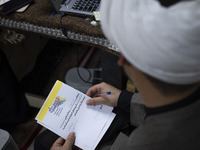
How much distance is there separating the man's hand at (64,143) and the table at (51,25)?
0.40m

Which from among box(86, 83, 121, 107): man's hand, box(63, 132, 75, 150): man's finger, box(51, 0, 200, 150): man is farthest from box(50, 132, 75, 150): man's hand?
box(51, 0, 200, 150): man

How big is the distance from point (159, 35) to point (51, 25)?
67 cm

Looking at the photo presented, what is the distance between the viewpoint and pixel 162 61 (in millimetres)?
413

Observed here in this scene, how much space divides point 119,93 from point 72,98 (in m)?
0.20

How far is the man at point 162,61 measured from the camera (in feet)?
1.25

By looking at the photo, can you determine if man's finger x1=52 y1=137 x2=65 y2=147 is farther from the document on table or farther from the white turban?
the white turban

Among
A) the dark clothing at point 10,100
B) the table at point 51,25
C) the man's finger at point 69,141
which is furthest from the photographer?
the dark clothing at point 10,100

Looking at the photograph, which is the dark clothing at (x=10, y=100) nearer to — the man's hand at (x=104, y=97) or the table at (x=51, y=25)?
the table at (x=51, y=25)

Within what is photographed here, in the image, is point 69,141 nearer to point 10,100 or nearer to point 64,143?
point 64,143

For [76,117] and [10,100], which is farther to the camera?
[10,100]

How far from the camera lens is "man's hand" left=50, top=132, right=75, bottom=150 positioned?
2.54 ft

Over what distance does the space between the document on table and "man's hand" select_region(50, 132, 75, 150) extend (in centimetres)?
2

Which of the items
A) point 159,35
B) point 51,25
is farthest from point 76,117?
point 159,35

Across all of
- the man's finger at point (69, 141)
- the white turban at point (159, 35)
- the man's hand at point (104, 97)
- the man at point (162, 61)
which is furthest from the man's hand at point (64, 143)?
the white turban at point (159, 35)
